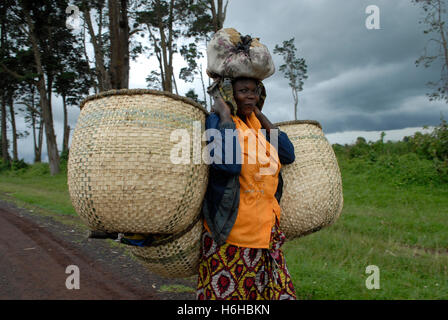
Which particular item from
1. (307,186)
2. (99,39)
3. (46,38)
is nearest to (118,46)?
(307,186)

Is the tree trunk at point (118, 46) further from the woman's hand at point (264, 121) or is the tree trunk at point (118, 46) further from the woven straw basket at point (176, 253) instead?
the woven straw basket at point (176, 253)

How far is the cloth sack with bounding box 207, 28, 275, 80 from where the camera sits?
69.3 inches

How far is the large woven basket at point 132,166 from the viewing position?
4.99ft

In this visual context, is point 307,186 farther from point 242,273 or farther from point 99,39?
point 99,39

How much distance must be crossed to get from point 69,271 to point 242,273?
Result: 253 cm

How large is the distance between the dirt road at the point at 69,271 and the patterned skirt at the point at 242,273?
1315mm

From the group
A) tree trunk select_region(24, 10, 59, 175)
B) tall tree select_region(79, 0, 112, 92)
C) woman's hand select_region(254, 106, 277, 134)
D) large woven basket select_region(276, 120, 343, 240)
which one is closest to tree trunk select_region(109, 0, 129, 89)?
tall tree select_region(79, 0, 112, 92)

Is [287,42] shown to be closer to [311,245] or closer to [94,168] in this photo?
[311,245]

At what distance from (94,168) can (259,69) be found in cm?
95

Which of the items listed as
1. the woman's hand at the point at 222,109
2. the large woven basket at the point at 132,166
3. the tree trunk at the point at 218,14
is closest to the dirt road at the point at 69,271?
the large woven basket at the point at 132,166

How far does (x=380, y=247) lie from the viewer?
Answer: 4523mm

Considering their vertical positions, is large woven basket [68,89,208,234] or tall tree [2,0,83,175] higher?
tall tree [2,0,83,175]

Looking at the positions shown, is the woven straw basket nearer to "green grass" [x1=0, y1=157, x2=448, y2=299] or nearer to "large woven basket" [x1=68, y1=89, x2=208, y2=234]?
"large woven basket" [x1=68, y1=89, x2=208, y2=234]
